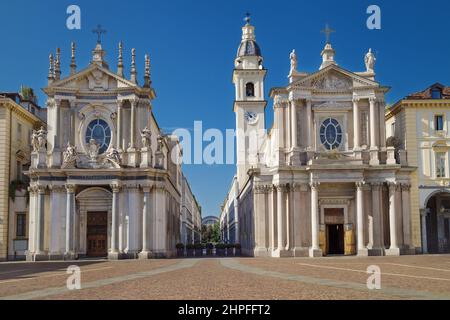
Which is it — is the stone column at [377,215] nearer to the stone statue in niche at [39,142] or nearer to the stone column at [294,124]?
the stone column at [294,124]

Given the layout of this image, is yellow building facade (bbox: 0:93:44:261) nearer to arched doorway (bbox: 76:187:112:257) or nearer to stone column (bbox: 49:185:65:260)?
stone column (bbox: 49:185:65:260)

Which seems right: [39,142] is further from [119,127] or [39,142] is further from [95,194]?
[119,127]

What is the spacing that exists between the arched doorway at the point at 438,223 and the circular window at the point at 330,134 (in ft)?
38.1

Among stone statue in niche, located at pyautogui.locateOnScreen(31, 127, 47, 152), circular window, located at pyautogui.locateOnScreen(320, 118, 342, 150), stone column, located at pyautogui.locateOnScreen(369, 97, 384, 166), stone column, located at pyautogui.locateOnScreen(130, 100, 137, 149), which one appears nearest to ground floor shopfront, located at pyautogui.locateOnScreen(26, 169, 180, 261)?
stone statue in niche, located at pyautogui.locateOnScreen(31, 127, 47, 152)

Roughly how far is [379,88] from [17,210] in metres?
36.0

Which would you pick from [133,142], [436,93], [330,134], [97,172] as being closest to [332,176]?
[330,134]

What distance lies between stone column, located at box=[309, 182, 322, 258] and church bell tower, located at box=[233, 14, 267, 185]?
28890mm

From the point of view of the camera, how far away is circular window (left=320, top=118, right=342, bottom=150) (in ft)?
182

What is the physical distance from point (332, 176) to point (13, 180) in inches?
1180

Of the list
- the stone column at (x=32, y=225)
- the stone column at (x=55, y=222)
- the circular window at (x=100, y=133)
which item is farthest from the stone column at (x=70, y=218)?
the circular window at (x=100, y=133)

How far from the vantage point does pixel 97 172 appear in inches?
2061
